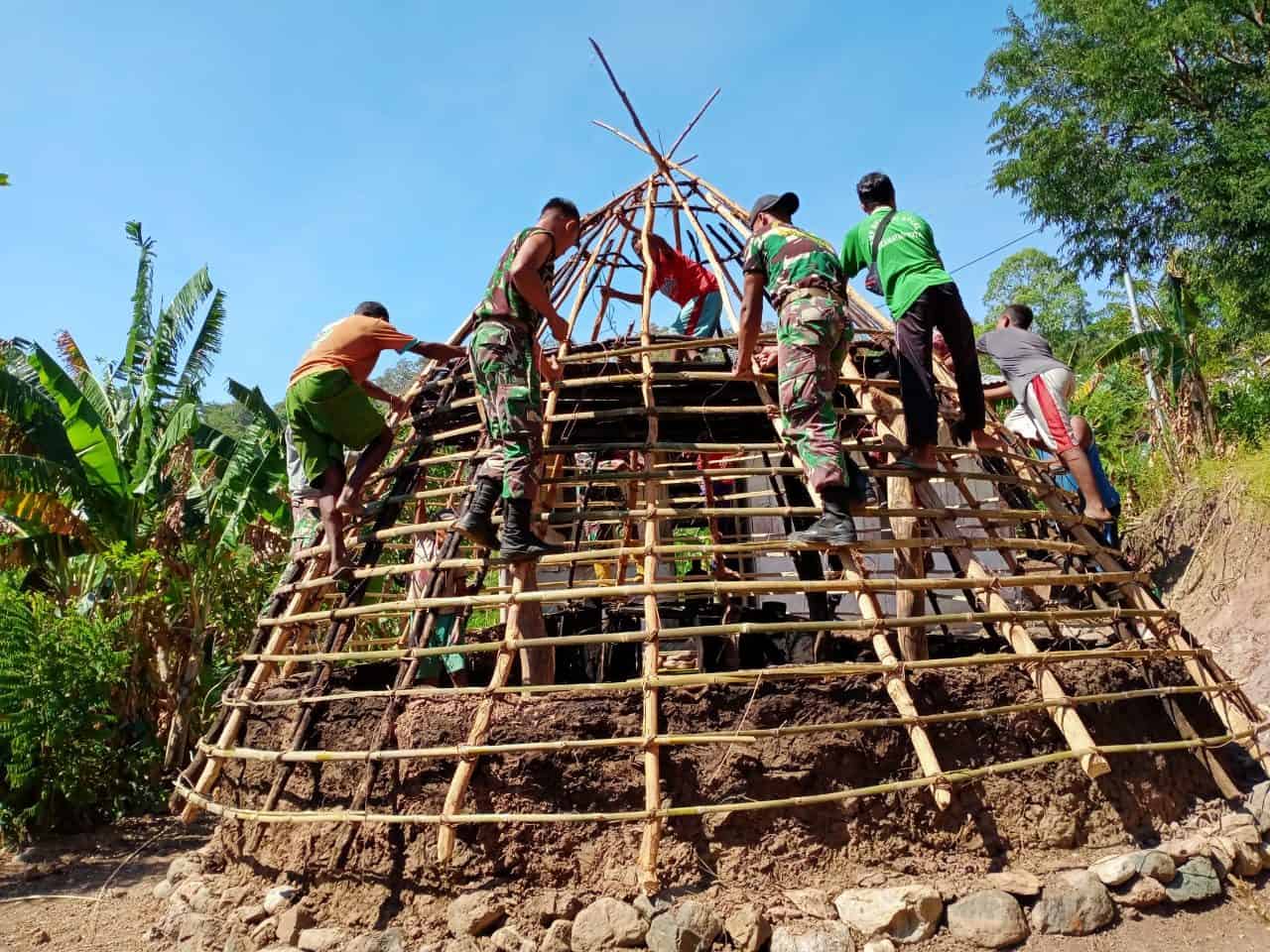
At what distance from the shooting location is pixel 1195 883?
3.77 meters

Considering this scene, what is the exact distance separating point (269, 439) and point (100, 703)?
3.10 m

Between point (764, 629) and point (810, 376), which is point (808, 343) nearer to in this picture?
point (810, 376)

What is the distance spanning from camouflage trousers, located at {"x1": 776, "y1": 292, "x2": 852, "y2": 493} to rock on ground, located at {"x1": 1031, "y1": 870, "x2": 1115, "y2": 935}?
1943 mm

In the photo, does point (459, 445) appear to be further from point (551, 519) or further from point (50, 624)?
point (50, 624)

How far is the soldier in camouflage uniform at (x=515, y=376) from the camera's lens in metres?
4.19

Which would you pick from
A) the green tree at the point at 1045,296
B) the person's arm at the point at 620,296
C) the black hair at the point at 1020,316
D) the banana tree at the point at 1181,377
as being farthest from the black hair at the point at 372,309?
the green tree at the point at 1045,296

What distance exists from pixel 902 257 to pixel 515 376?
2136 mm

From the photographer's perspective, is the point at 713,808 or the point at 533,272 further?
the point at 533,272

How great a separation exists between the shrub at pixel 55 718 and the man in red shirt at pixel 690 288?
4967 mm

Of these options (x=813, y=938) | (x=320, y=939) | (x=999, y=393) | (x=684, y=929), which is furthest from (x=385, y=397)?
(x=999, y=393)

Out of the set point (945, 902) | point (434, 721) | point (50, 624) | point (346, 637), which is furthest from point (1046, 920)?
point (50, 624)

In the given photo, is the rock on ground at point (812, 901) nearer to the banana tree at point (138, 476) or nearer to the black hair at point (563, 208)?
the black hair at point (563, 208)

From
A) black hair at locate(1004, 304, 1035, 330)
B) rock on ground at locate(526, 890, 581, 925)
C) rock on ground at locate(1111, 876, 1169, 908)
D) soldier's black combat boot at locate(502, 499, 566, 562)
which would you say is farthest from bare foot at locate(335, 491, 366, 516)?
black hair at locate(1004, 304, 1035, 330)

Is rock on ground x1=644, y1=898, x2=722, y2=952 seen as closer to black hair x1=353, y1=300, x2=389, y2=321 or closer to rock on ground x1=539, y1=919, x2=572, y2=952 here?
rock on ground x1=539, y1=919, x2=572, y2=952
